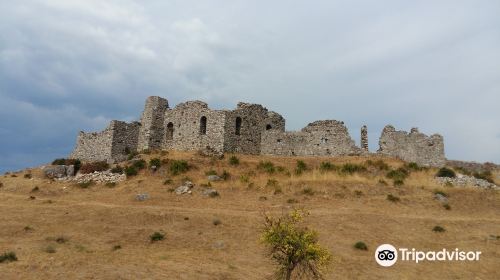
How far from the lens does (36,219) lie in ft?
102

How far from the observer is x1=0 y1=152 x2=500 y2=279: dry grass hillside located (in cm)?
2380

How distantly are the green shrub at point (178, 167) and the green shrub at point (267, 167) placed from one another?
7506mm

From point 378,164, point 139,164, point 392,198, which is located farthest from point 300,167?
point 139,164

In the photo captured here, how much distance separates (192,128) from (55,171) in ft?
51.1

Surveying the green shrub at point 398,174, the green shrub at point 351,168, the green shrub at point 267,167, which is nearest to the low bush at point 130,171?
the green shrub at point 267,167

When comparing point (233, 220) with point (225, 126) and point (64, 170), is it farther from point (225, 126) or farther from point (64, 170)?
point (64, 170)

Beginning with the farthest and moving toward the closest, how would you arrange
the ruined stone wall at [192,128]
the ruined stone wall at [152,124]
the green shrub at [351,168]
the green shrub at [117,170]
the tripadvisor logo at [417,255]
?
the ruined stone wall at [152,124] < the ruined stone wall at [192,128] < the green shrub at [117,170] < the green shrub at [351,168] < the tripadvisor logo at [417,255]

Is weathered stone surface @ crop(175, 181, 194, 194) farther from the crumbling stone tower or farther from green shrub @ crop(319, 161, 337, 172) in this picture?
the crumbling stone tower

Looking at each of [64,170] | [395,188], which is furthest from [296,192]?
[64,170]

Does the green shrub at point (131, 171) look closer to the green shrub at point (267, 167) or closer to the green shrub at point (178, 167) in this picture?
the green shrub at point (178, 167)

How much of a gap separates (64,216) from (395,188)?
2807 cm

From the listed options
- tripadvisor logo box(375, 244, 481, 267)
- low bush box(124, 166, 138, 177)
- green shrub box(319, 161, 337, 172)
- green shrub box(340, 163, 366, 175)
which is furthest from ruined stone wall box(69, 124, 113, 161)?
tripadvisor logo box(375, 244, 481, 267)

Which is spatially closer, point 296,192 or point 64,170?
point 296,192

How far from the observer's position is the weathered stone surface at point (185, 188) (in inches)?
1559
